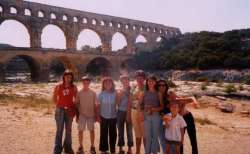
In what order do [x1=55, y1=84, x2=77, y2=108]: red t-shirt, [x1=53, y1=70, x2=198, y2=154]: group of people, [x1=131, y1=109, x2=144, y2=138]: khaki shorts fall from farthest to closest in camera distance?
[x1=55, y1=84, x2=77, y2=108]: red t-shirt, [x1=131, y1=109, x2=144, y2=138]: khaki shorts, [x1=53, y1=70, x2=198, y2=154]: group of people

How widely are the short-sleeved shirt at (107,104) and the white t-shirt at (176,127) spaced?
1.33m

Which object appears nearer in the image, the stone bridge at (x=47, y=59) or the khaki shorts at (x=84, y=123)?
the khaki shorts at (x=84, y=123)

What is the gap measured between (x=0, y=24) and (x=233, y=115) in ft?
98.0

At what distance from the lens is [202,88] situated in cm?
1995

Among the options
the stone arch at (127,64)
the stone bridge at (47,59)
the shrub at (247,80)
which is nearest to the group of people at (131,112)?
the shrub at (247,80)

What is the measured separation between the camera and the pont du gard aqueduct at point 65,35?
118ft

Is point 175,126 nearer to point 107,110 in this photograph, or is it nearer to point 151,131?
point 151,131

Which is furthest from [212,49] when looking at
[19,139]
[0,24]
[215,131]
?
[19,139]

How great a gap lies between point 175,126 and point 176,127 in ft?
0.08

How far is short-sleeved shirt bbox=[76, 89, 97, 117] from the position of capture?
6.46m

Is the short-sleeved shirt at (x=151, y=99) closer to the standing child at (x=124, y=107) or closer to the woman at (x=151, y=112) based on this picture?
the woman at (x=151, y=112)

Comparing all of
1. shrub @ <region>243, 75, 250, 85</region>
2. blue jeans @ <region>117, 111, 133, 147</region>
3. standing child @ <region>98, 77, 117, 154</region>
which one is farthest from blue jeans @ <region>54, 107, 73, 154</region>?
shrub @ <region>243, 75, 250, 85</region>

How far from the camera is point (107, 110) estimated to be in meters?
6.38

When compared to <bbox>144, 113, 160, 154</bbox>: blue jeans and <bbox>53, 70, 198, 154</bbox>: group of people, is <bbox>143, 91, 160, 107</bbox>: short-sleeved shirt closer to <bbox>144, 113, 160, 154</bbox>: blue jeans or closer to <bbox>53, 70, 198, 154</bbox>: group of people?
<bbox>53, 70, 198, 154</bbox>: group of people
